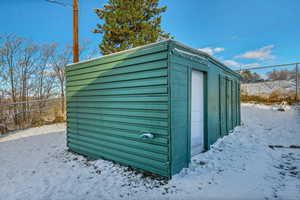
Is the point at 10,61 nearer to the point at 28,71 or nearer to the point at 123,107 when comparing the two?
the point at 28,71

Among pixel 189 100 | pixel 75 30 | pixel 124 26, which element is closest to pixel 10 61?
pixel 124 26

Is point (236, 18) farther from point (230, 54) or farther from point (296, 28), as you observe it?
point (230, 54)

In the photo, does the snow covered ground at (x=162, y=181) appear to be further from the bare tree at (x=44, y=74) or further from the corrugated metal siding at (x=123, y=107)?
the bare tree at (x=44, y=74)

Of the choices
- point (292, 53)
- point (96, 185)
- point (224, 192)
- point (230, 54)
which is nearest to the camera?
point (224, 192)

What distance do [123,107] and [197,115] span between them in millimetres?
1635

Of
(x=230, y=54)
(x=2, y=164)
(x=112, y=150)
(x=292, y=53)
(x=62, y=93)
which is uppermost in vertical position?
(x=230, y=54)

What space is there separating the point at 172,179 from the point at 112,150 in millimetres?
1355

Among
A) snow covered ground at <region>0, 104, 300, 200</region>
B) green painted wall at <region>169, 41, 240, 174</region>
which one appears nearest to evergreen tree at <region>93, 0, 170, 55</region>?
green painted wall at <region>169, 41, 240, 174</region>

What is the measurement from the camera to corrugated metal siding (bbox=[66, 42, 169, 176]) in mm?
2379

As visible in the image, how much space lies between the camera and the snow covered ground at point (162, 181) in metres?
2.06

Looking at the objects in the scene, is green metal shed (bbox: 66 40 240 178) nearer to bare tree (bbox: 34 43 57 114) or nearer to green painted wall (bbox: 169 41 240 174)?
green painted wall (bbox: 169 41 240 174)

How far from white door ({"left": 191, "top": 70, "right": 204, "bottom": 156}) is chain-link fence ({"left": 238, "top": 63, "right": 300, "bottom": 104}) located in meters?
7.32

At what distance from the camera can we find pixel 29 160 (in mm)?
3461

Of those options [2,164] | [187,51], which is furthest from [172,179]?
[2,164]
